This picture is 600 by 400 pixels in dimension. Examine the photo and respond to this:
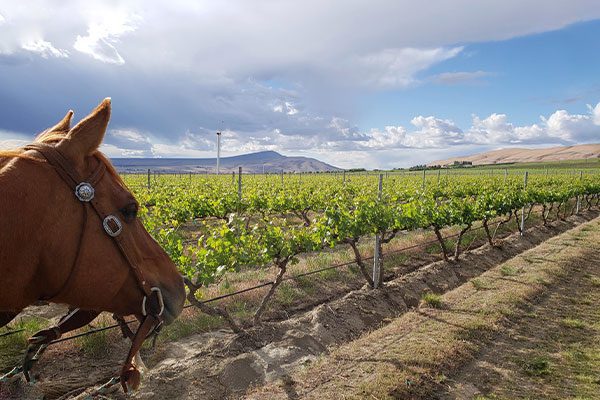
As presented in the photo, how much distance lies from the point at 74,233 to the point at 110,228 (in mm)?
126

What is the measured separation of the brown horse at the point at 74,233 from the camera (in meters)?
1.38

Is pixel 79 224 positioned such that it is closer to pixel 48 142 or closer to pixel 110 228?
pixel 110 228

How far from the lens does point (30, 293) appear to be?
4.79 feet

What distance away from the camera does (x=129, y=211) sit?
167 cm

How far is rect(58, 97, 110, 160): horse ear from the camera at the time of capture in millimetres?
1513

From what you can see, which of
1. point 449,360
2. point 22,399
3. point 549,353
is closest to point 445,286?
point 549,353

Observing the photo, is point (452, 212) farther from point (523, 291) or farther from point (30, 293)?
point (30, 293)

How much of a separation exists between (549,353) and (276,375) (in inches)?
157

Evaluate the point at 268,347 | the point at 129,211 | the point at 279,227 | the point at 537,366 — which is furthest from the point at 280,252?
the point at 129,211

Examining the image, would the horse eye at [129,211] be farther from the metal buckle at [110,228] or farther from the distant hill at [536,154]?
the distant hill at [536,154]

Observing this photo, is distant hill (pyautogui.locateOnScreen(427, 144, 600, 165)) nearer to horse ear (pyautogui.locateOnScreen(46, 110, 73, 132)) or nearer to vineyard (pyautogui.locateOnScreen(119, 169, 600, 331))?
vineyard (pyautogui.locateOnScreen(119, 169, 600, 331))

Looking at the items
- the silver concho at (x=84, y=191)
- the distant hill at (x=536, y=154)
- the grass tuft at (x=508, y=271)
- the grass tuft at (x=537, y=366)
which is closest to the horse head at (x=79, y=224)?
the silver concho at (x=84, y=191)

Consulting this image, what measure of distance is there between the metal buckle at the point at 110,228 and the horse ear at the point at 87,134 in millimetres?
248

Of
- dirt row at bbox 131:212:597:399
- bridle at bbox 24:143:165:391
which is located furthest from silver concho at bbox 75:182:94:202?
dirt row at bbox 131:212:597:399
